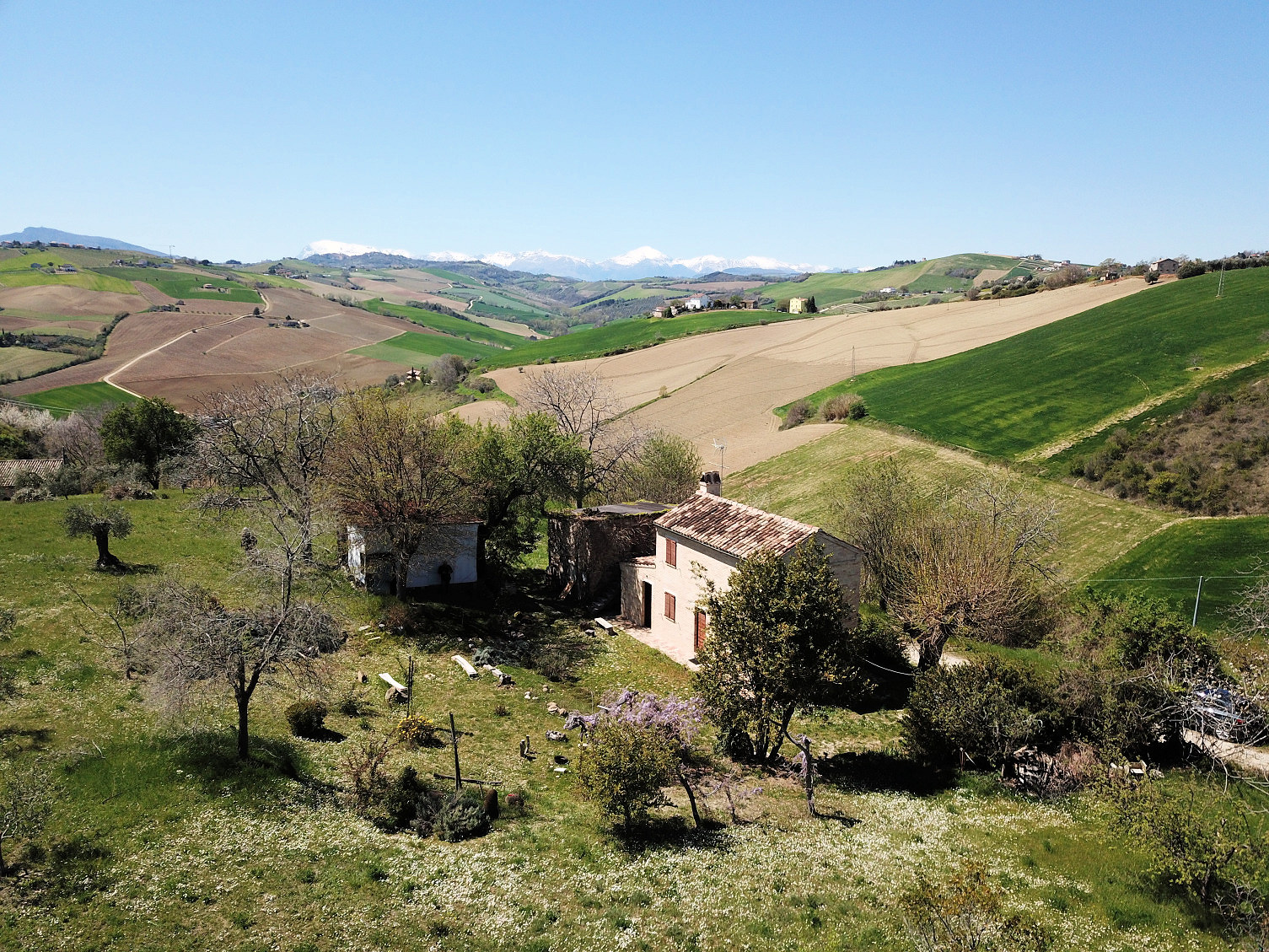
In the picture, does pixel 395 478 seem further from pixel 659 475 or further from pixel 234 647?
pixel 659 475

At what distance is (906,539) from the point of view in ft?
111

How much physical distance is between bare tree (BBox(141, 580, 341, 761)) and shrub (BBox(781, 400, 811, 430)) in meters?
59.6

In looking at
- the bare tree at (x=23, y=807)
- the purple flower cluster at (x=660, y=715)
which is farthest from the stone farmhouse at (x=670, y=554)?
the bare tree at (x=23, y=807)

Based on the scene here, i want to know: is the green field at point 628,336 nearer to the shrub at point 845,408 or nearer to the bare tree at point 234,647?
the shrub at point 845,408

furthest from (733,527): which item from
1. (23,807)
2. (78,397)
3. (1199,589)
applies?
(78,397)

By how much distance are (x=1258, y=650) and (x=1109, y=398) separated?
3455cm

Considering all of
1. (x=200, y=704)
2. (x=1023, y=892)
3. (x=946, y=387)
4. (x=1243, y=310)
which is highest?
(x=1243, y=310)

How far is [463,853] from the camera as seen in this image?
55.1ft

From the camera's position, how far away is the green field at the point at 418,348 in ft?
472

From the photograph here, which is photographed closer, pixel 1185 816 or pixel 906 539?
pixel 1185 816

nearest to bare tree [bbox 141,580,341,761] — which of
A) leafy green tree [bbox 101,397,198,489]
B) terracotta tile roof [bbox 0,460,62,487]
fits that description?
leafy green tree [bbox 101,397,198,489]

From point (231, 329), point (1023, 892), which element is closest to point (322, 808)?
point (1023, 892)

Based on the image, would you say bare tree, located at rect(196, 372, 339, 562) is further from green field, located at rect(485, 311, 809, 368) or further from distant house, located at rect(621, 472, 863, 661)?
green field, located at rect(485, 311, 809, 368)

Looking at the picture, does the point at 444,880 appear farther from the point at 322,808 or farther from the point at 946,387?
the point at 946,387
